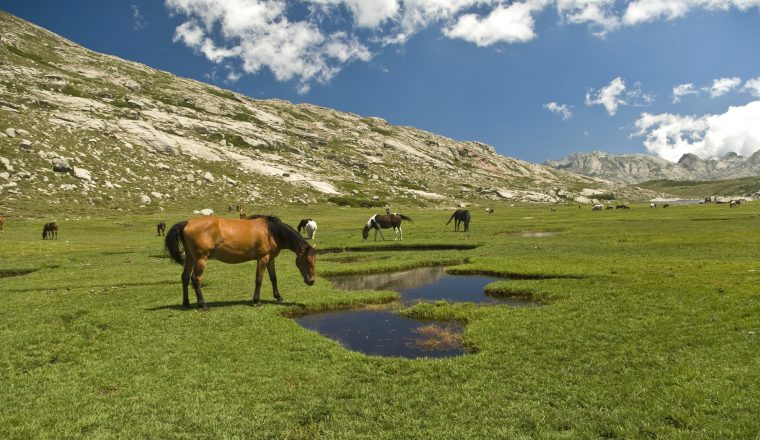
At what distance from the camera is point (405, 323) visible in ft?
61.4

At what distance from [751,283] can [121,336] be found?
88.0ft

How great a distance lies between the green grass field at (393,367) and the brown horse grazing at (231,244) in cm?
165

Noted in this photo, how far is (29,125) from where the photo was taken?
357 feet

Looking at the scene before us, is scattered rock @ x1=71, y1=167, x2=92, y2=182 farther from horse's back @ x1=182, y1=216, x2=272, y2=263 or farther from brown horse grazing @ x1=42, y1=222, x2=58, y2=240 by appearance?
horse's back @ x1=182, y1=216, x2=272, y2=263

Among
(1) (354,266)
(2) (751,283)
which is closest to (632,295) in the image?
(2) (751,283)

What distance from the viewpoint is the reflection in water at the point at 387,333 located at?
1505 cm

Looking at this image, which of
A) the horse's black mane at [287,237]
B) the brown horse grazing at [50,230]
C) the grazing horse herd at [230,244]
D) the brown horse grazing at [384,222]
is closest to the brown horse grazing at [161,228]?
the brown horse grazing at [50,230]

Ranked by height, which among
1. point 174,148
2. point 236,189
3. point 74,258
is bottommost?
point 74,258

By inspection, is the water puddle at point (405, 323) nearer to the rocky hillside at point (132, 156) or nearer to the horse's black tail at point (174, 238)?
the horse's black tail at point (174, 238)

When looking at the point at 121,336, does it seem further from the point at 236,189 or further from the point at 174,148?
the point at 174,148

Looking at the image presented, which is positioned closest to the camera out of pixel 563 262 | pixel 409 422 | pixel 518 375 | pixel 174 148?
pixel 409 422

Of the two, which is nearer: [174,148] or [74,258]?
[74,258]

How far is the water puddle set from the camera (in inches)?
Answer: 605

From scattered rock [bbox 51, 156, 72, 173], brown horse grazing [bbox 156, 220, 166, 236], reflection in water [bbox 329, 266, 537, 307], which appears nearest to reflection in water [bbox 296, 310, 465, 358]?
reflection in water [bbox 329, 266, 537, 307]
